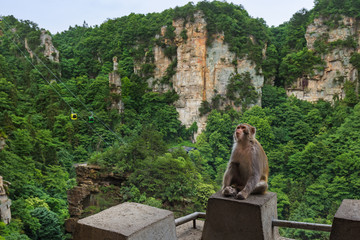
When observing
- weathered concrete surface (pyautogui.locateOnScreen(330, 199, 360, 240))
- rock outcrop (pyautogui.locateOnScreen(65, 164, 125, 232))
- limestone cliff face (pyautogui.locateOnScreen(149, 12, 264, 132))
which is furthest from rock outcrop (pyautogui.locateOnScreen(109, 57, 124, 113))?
weathered concrete surface (pyautogui.locateOnScreen(330, 199, 360, 240))

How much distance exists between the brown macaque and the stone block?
85 centimetres

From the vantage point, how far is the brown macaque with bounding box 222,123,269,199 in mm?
2258

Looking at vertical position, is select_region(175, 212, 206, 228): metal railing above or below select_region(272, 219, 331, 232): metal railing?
below

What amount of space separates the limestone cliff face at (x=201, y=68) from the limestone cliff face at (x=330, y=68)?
15.8ft

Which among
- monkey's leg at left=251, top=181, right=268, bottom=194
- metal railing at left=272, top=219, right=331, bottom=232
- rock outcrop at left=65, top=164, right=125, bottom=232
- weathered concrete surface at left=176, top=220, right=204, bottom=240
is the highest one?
monkey's leg at left=251, top=181, right=268, bottom=194

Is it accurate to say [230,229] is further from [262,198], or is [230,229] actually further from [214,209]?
[262,198]

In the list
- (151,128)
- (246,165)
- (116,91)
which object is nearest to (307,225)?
(246,165)

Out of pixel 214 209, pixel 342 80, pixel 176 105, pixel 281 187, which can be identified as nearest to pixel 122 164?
pixel 281 187

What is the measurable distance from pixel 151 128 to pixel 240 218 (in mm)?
24623

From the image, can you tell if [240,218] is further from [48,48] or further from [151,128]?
[48,48]

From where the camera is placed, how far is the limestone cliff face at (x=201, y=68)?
31234mm

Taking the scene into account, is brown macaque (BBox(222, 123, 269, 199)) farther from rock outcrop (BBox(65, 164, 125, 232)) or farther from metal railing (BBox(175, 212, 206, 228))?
rock outcrop (BBox(65, 164, 125, 232))

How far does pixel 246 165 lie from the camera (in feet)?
7.71

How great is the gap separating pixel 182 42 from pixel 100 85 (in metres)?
9.88
